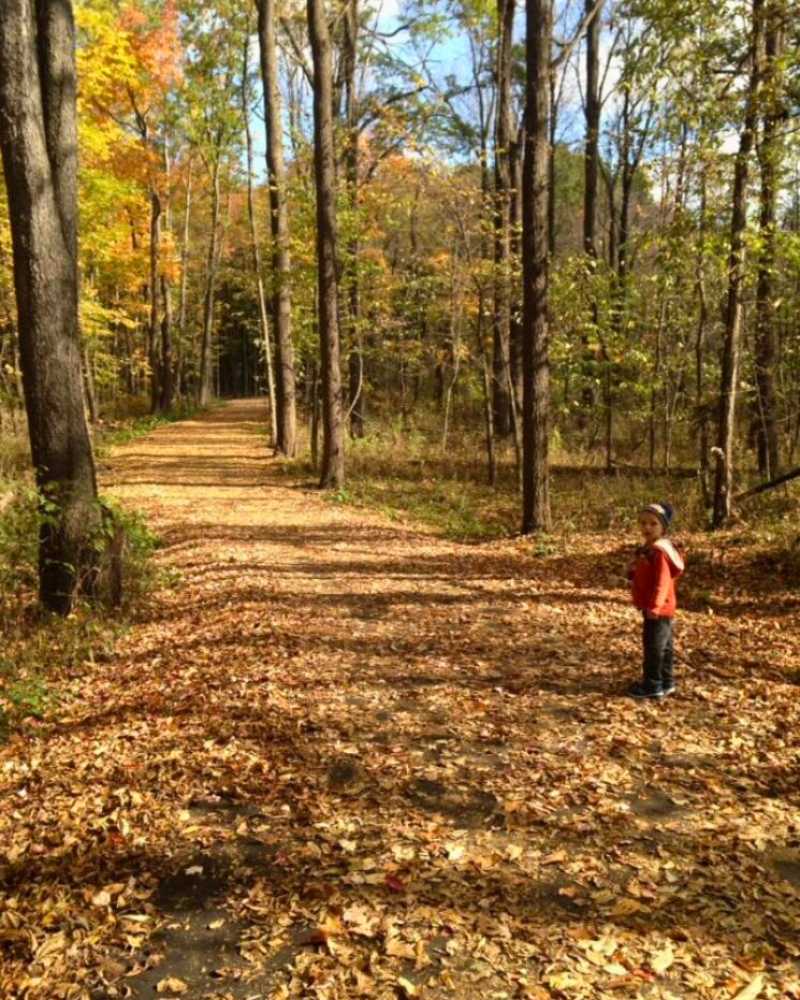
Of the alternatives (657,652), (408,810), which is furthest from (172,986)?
(657,652)

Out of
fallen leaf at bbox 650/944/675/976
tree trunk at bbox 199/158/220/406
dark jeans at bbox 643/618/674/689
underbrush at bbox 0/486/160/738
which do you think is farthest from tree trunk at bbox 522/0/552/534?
tree trunk at bbox 199/158/220/406

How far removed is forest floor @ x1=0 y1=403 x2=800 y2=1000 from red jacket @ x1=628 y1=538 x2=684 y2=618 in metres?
0.72

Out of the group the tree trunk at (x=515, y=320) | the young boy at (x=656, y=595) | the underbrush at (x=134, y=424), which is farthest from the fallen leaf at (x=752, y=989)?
the underbrush at (x=134, y=424)

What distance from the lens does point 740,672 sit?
5961mm

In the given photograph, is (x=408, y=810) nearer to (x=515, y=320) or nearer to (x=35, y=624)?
(x=35, y=624)

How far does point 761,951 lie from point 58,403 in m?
6.68

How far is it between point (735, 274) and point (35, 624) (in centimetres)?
893

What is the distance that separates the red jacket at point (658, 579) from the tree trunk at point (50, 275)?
4997mm

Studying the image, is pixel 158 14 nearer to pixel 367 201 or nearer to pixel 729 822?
pixel 367 201

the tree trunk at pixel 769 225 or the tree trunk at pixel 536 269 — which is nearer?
the tree trunk at pixel 769 225

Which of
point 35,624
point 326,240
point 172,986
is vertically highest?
point 326,240

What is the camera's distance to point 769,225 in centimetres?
915

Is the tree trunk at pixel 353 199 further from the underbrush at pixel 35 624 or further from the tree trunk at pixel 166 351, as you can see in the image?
the tree trunk at pixel 166 351

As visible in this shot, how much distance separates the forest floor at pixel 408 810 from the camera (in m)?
3.07
